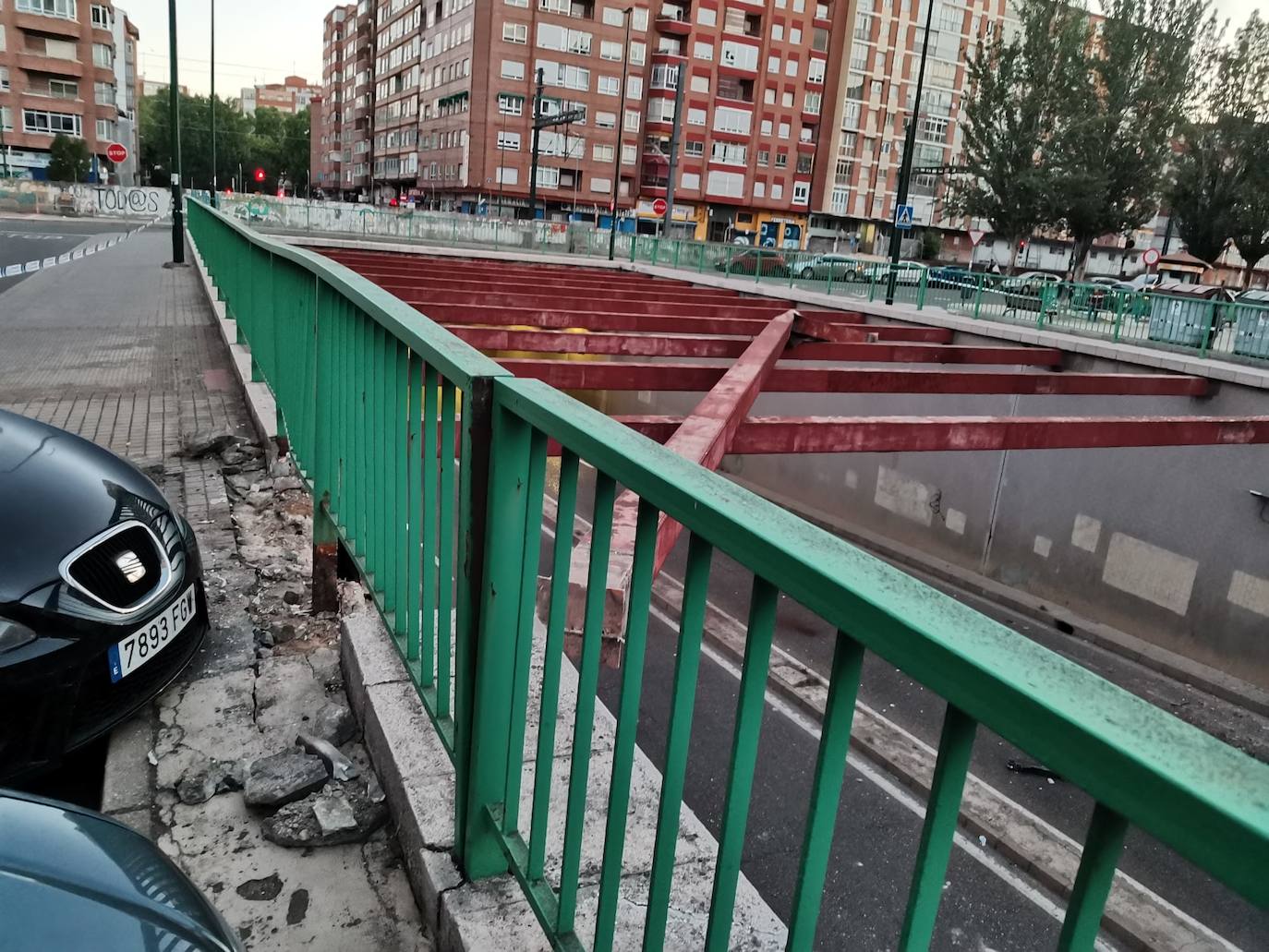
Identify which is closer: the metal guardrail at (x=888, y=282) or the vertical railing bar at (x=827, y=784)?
the vertical railing bar at (x=827, y=784)

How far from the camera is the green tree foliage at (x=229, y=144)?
113688mm

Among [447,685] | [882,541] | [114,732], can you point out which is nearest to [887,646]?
[447,685]

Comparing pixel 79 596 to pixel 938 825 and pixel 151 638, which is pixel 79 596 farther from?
pixel 938 825

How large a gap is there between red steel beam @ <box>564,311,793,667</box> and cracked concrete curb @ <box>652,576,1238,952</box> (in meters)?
1.74

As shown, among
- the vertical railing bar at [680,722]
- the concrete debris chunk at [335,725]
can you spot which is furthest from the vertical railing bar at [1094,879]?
the concrete debris chunk at [335,725]

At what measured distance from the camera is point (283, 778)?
2.86 metres

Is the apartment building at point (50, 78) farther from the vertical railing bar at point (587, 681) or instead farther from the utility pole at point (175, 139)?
the vertical railing bar at point (587, 681)

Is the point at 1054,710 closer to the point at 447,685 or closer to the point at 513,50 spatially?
the point at 447,685

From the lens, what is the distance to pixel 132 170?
8956cm

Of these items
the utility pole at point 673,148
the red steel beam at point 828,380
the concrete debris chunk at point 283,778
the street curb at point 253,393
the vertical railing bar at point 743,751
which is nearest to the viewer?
the vertical railing bar at point 743,751

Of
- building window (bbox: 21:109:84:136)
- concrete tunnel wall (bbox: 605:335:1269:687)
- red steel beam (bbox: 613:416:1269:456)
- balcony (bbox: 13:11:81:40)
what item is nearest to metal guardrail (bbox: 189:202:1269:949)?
red steel beam (bbox: 613:416:1269:456)

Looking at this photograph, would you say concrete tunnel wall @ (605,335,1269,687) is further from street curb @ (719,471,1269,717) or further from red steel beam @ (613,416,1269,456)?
red steel beam @ (613,416,1269,456)

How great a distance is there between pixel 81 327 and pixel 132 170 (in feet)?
293

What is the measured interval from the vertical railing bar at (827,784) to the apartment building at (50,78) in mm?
78398
